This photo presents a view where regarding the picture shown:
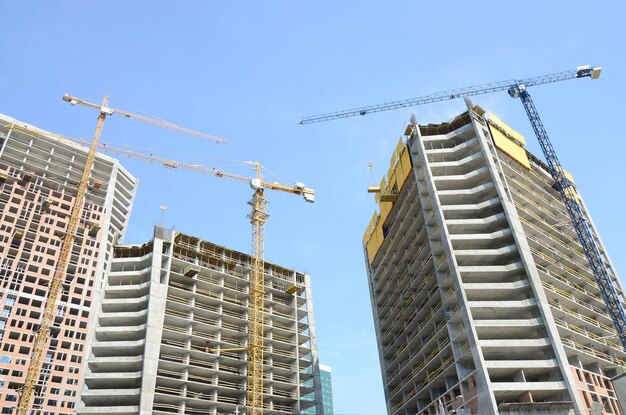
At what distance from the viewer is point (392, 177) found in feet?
293

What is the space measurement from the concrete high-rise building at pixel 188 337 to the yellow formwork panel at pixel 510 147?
4627 centimetres

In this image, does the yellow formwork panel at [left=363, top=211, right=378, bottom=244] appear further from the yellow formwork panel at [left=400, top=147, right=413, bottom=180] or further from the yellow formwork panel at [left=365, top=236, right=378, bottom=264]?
the yellow formwork panel at [left=400, top=147, right=413, bottom=180]

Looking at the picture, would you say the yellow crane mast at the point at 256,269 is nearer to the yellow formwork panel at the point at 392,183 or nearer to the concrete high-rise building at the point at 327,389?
the yellow formwork panel at the point at 392,183

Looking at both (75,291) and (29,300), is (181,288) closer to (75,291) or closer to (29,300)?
(75,291)

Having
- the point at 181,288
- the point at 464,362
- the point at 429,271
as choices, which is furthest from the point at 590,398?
the point at 181,288

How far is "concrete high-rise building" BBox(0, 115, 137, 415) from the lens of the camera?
80.6m

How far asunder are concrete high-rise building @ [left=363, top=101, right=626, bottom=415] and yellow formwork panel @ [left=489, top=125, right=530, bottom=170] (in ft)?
0.86

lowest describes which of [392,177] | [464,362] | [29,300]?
[464,362]

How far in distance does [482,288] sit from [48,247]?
237ft

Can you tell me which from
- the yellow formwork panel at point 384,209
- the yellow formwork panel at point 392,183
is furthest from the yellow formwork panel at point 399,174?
the yellow formwork panel at point 384,209

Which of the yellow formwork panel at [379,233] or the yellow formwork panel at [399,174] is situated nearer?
the yellow formwork panel at [399,174]

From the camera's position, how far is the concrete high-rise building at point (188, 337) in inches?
3140

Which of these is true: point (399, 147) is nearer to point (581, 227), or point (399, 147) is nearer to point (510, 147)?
point (510, 147)

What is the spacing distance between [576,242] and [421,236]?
24.2 meters
